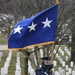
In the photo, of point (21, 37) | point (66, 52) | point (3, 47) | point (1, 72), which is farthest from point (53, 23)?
point (66, 52)

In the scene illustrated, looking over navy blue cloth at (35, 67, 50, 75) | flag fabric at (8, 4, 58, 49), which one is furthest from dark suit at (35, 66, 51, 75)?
flag fabric at (8, 4, 58, 49)

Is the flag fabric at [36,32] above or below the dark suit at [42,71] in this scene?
above

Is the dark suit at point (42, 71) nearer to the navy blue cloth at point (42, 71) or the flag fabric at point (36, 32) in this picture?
the navy blue cloth at point (42, 71)

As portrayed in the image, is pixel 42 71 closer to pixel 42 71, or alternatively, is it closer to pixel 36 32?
pixel 42 71

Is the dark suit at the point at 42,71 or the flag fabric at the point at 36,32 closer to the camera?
the dark suit at the point at 42,71

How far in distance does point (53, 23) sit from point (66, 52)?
1676 cm

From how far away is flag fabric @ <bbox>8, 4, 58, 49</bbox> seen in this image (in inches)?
309

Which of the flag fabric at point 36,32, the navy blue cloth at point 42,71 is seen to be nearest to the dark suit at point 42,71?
the navy blue cloth at point 42,71

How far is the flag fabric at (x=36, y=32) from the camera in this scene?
25.7 feet

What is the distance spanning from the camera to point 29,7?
10.6 metres

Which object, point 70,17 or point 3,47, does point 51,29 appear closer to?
point 70,17

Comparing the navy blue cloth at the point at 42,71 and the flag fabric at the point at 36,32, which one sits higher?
the flag fabric at the point at 36,32

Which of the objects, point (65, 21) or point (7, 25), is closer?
point (65, 21)

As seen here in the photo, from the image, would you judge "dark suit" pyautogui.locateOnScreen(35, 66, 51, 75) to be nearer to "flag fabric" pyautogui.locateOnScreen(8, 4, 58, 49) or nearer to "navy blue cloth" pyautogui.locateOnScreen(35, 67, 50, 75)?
"navy blue cloth" pyautogui.locateOnScreen(35, 67, 50, 75)
